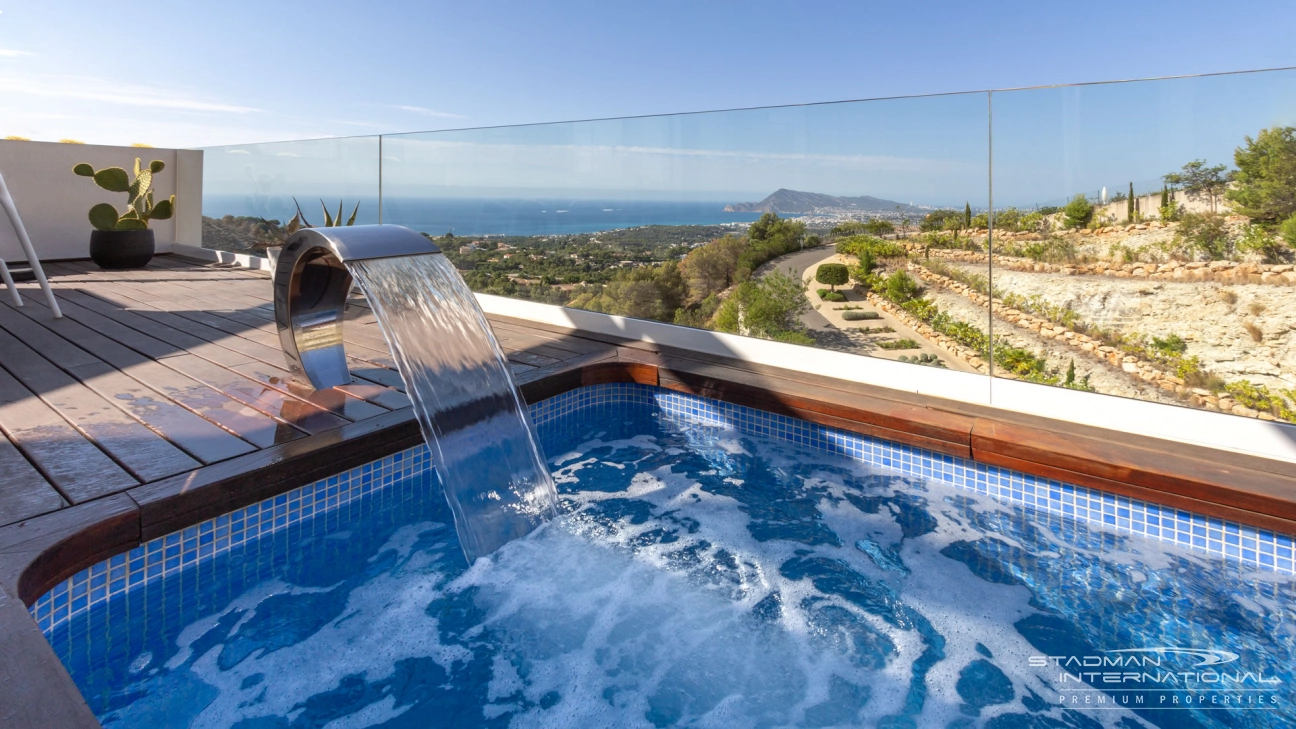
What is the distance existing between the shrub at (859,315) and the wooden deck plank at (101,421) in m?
2.96

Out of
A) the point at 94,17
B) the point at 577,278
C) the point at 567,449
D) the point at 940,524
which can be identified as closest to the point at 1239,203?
the point at 940,524

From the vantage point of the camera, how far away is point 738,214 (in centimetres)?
404

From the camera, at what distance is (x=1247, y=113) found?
8.46 feet

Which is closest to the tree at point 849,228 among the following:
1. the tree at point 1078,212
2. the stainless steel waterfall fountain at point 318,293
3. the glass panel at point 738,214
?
the glass panel at point 738,214

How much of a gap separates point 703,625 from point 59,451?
2267 mm

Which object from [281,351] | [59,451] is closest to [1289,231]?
[59,451]

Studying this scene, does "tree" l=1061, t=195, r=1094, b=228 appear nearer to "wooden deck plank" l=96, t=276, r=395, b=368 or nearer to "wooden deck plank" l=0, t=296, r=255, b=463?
"wooden deck plank" l=96, t=276, r=395, b=368

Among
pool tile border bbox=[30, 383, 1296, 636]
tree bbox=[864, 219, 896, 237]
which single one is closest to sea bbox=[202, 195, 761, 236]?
tree bbox=[864, 219, 896, 237]

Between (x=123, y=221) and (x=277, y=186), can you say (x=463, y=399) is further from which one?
(x=123, y=221)

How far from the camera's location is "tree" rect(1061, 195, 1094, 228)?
3012 millimetres

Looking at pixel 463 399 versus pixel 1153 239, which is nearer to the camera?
pixel 463 399

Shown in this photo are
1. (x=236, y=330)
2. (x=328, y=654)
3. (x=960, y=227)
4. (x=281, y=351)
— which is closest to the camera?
(x=328, y=654)

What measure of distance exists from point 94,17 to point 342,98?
19.8 feet

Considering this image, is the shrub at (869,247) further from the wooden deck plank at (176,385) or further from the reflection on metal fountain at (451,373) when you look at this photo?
the wooden deck plank at (176,385)
